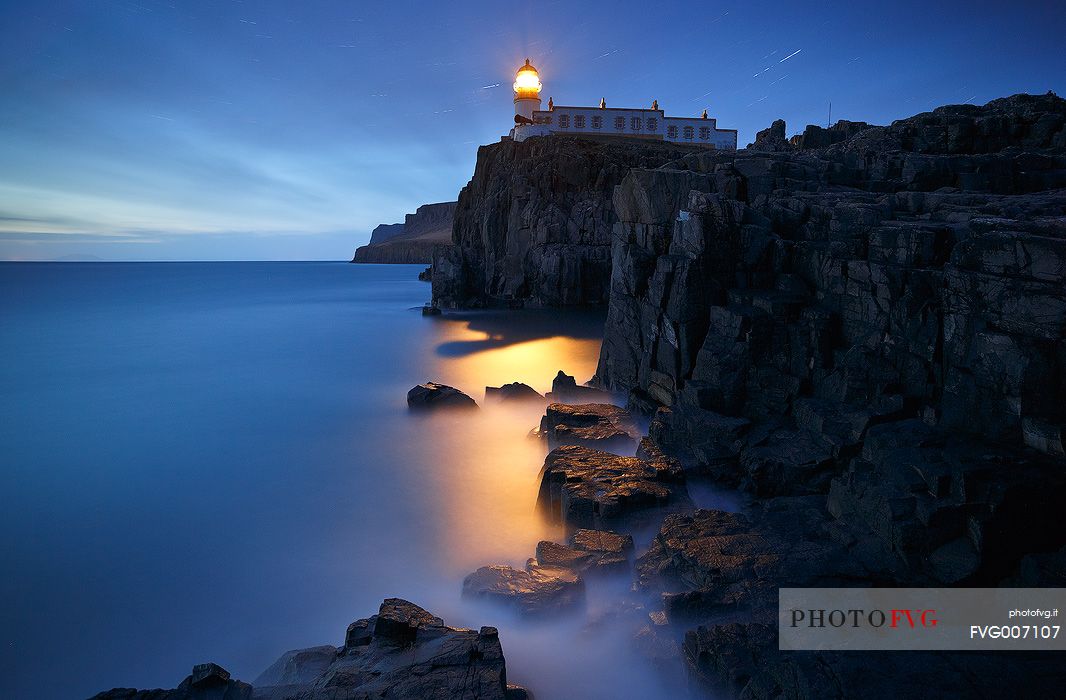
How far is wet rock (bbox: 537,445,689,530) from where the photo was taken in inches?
395

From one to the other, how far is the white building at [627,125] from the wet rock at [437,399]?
5938 centimetres

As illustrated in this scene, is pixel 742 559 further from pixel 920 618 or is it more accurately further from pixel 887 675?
pixel 887 675

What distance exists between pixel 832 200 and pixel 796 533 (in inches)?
387

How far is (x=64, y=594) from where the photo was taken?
31.8 feet

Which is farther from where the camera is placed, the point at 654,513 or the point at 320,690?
the point at 654,513

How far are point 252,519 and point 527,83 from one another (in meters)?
78.2

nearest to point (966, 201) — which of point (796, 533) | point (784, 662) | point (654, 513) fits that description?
point (796, 533)

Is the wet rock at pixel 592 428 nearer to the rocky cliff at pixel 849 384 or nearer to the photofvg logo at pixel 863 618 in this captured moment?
the rocky cliff at pixel 849 384

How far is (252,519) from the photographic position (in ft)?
40.4

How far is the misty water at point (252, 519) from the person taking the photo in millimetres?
8164

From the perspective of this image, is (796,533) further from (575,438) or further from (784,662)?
(575,438)

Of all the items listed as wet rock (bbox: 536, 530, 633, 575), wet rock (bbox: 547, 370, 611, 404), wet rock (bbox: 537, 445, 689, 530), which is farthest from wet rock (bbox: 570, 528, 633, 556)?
wet rock (bbox: 547, 370, 611, 404)

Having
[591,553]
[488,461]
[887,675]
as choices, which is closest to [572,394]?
[488,461]

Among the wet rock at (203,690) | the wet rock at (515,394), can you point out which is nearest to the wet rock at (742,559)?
the wet rock at (203,690)
